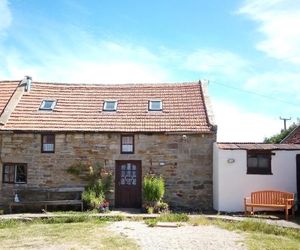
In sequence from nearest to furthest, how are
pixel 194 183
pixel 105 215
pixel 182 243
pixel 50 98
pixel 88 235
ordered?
pixel 182 243
pixel 88 235
pixel 105 215
pixel 194 183
pixel 50 98

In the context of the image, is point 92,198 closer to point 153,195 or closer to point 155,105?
point 153,195

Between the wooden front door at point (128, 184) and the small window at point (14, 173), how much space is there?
4.16 metres

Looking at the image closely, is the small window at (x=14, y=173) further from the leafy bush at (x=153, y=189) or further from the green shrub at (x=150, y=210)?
the green shrub at (x=150, y=210)

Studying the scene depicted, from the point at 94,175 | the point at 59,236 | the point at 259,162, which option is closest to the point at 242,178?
the point at 259,162

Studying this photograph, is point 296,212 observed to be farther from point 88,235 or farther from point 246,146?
point 88,235

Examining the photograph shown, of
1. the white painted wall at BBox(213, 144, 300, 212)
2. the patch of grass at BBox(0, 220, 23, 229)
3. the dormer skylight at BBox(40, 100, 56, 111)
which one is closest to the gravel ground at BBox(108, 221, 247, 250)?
the patch of grass at BBox(0, 220, 23, 229)

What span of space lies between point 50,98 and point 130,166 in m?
5.86

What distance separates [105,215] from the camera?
51.3 ft

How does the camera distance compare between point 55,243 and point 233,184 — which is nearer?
point 55,243

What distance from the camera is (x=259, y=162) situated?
17500mm

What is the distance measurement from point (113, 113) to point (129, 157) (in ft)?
8.70

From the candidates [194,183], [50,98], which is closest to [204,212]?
[194,183]

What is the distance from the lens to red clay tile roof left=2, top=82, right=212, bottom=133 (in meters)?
19.0

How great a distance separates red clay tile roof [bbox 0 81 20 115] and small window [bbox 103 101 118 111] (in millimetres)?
4926
